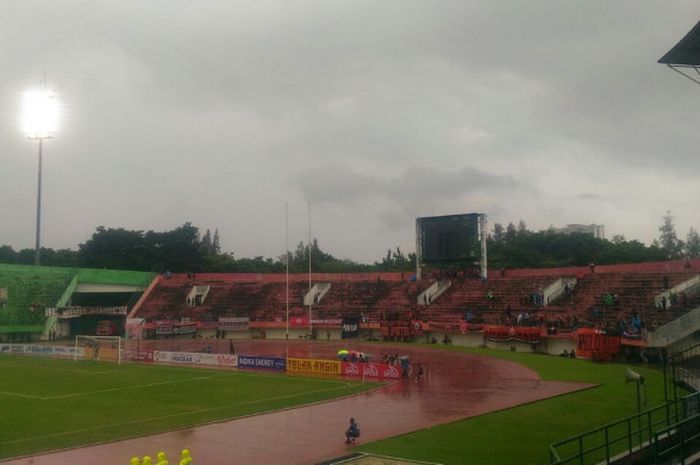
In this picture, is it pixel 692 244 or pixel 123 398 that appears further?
pixel 692 244

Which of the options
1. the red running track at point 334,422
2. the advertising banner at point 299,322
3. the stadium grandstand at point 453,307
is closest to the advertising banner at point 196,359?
the red running track at point 334,422

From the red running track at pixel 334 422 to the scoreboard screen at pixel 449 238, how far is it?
23.4 meters

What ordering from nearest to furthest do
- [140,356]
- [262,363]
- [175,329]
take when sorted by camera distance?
[262,363] < [140,356] < [175,329]

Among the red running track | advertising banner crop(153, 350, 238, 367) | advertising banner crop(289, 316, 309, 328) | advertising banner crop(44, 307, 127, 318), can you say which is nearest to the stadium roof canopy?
the red running track

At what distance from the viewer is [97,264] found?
342 ft

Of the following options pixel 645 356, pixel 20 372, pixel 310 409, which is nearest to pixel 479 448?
pixel 310 409

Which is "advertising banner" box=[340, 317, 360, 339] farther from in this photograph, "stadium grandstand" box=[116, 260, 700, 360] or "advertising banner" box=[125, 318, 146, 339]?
"advertising banner" box=[125, 318, 146, 339]

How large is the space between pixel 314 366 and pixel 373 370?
4.62m

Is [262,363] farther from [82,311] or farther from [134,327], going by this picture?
[82,311]

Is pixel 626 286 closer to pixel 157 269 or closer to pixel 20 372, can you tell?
pixel 20 372

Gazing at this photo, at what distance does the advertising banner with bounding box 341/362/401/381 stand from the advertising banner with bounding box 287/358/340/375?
71cm

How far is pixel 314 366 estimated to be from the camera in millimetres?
42625

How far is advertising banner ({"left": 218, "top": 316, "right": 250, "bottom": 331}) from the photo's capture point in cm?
7275

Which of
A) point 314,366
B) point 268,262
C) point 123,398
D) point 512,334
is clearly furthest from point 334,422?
point 268,262
